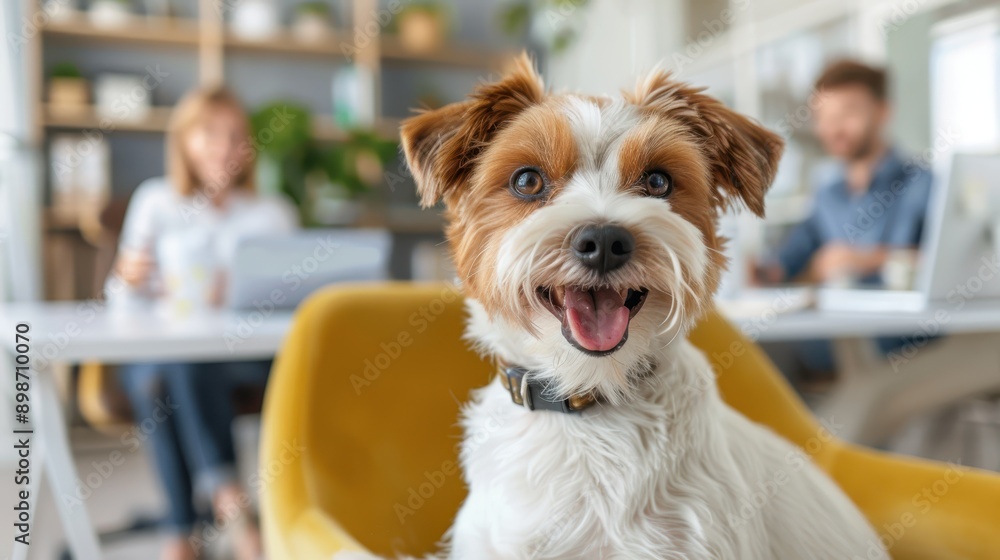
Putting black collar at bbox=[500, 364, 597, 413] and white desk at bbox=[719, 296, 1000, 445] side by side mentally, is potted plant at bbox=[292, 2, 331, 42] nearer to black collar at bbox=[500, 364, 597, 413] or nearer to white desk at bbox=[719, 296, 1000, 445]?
white desk at bbox=[719, 296, 1000, 445]

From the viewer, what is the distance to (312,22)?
564 cm

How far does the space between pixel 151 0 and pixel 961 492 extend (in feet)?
18.9

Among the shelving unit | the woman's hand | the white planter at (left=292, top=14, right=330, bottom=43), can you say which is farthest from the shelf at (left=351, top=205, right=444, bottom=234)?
the woman's hand

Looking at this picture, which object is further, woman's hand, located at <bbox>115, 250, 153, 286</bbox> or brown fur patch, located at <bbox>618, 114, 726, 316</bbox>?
woman's hand, located at <bbox>115, 250, 153, 286</bbox>

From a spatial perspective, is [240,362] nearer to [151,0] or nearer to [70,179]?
[70,179]

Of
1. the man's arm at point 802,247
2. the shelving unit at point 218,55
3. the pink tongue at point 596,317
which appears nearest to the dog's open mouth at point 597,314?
the pink tongue at point 596,317

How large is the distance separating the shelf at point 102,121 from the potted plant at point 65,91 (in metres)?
0.03

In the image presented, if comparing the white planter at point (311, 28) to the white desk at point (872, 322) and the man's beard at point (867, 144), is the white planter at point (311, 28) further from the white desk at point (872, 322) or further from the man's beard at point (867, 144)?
the white desk at point (872, 322)

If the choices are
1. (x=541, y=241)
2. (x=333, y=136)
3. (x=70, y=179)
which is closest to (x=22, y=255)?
(x=70, y=179)

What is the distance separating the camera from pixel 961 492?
1258 mm

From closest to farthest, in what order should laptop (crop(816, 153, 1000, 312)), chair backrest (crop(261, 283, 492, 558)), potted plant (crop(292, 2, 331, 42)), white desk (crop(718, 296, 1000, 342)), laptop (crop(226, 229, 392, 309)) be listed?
chair backrest (crop(261, 283, 492, 558)) < white desk (crop(718, 296, 1000, 342)) < laptop (crop(816, 153, 1000, 312)) < laptop (crop(226, 229, 392, 309)) < potted plant (crop(292, 2, 331, 42))

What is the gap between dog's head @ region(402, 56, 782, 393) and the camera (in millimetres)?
916

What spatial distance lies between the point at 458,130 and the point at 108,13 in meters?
5.10

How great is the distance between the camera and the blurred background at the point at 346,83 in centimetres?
446
